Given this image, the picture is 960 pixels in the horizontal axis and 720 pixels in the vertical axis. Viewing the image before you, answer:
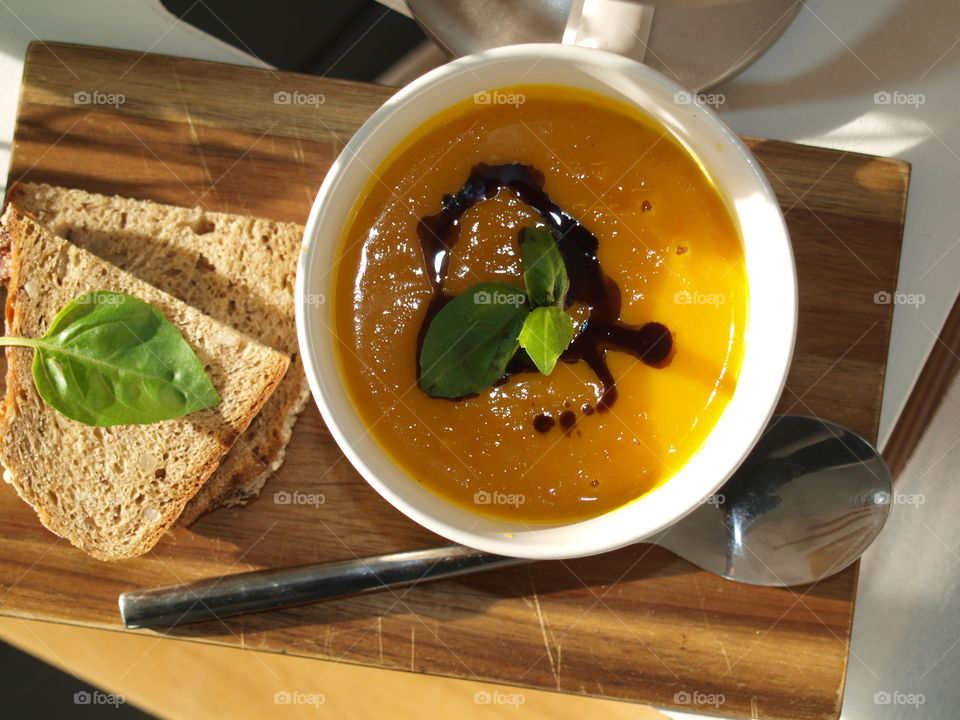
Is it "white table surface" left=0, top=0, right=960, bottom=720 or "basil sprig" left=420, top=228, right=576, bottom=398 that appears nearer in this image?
"basil sprig" left=420, top=228, right=576, bottom=398

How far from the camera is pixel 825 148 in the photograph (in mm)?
1560

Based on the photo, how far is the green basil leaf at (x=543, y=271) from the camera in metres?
1.23

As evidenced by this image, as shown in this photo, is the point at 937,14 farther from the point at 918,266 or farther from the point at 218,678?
the point at 218,678

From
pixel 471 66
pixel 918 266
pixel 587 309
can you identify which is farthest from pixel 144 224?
pixel 918 266

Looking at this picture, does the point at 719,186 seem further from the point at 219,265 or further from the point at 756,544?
the point at 219,265

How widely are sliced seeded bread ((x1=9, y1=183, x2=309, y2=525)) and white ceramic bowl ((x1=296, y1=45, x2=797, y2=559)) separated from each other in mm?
312

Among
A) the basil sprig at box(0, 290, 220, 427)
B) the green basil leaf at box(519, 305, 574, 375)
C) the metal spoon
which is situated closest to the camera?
the green basil leaf at box(519, 305, 574, 375)

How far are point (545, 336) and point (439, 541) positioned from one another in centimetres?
53

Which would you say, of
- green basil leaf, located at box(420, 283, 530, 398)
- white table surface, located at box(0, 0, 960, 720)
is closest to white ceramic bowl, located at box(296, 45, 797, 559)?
green basil leaf, located at box(420, 283, 530, 398)

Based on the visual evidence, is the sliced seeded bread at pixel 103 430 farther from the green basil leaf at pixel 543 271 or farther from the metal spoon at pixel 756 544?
the green basil leaf at pixel 543 271

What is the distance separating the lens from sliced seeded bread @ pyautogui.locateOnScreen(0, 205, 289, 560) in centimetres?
155

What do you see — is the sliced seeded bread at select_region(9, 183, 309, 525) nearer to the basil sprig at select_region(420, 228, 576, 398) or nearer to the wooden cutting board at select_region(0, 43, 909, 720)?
the wooden cutting board at select_region(0, 43, 909, 720)

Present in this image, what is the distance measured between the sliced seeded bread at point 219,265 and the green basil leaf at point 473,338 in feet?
1.27

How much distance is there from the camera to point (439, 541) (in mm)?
1553
